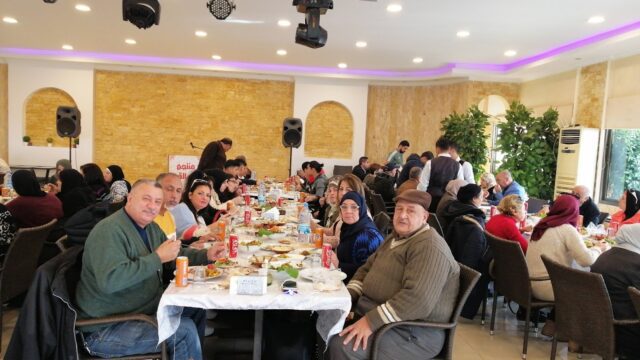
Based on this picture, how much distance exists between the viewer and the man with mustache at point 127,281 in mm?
2248

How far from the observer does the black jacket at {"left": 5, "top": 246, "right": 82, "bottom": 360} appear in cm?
217

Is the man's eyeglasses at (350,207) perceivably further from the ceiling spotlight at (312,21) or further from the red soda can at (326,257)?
the ceiling spotlight at (312,21)

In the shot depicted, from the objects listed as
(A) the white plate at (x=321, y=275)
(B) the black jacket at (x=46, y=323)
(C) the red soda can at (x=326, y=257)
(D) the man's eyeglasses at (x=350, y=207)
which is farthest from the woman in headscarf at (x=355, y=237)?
(B) the black jacket at (x=46, y=323)

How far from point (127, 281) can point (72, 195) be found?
96.4 inches

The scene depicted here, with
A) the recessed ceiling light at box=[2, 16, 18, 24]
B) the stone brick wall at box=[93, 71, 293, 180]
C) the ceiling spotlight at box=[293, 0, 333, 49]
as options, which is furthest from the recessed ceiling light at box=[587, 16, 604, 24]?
the recessed ceiling light at box=[2, 16, 18, 24]

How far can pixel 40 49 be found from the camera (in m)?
11.7

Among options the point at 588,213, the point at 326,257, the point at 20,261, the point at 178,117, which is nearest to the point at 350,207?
the point at 326,257

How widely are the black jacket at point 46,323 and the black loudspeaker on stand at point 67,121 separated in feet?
31.9

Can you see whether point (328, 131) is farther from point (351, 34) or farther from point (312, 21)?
point (312, 21)

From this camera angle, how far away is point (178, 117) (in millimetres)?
12914

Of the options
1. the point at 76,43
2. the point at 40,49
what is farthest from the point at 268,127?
the point at 40,49

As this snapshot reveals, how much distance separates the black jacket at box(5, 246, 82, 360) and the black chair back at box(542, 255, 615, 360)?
278 cm

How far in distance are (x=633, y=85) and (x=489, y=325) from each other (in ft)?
18.8

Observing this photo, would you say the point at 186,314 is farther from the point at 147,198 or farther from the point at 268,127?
the point at 268,127
